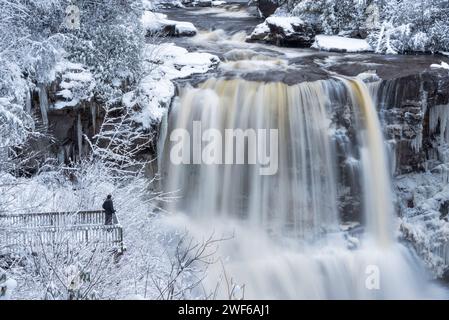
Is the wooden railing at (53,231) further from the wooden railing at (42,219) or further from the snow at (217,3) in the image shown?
the snow at (217,3)

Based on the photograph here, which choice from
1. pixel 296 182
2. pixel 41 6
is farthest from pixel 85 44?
pixel 296 182

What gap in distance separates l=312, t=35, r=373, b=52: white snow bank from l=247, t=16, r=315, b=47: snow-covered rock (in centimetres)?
53

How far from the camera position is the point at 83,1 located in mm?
16703

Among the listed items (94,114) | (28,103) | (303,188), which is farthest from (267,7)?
(28,103)

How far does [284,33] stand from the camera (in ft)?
77.2

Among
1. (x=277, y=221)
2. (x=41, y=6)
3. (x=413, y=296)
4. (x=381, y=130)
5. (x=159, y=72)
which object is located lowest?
(x=413, y=296)

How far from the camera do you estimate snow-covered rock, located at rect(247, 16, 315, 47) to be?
77.5 feet

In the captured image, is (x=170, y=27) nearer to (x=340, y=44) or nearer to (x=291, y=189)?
(x=340, y=44)

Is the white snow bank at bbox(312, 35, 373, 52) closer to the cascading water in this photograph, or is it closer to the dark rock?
the dark rock

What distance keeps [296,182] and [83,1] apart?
28.3 feet

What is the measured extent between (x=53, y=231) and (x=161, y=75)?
9154mm

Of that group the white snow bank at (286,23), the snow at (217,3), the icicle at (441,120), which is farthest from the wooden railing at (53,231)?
the snow at (217,3)

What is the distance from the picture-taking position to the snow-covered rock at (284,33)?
930 inches
